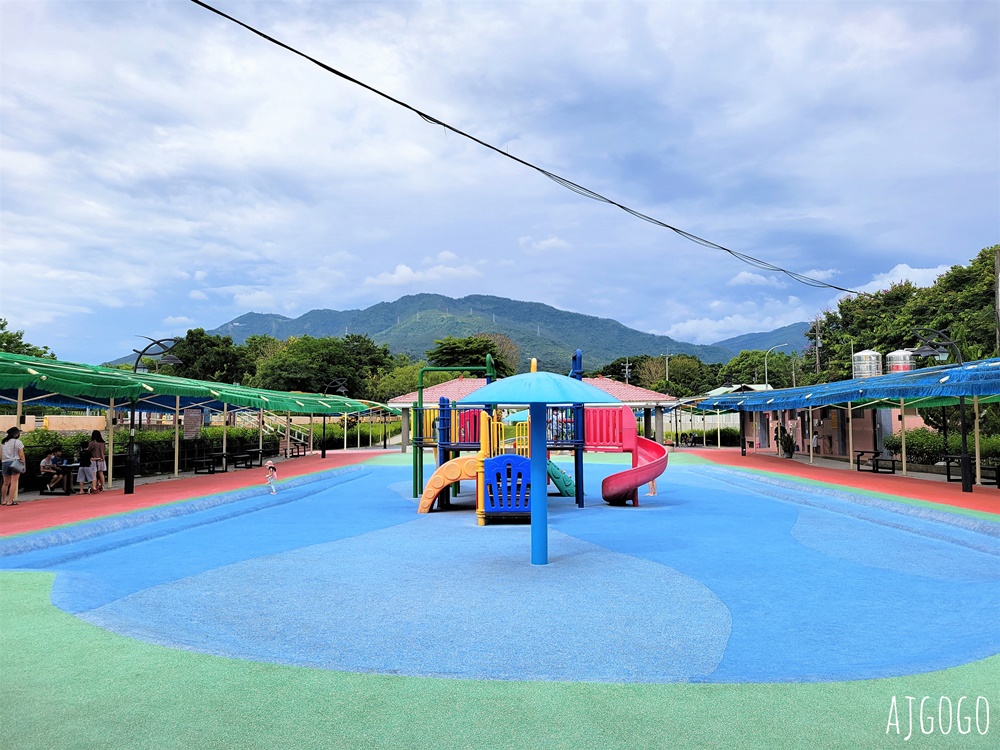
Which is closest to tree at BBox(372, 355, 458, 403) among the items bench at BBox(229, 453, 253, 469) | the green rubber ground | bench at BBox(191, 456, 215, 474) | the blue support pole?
bench at BBox(229, 453, 253, 469)

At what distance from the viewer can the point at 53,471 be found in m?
16.6

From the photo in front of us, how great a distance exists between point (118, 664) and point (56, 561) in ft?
16.9

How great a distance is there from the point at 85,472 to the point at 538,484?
1340 cm

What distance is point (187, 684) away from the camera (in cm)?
466

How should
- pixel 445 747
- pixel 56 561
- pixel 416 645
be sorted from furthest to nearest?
1. pixel 56 561
2. pixel 416 645
3. pixel 445 747

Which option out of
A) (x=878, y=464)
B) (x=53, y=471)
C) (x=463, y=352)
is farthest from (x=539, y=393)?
(x=463, y=352)

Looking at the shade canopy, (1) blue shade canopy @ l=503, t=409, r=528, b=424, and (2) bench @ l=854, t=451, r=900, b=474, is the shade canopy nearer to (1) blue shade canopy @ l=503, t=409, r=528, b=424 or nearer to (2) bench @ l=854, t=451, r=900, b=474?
(1) blue shade canopy @ l=503, t=409, r=528, b=424

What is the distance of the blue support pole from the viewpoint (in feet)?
27.7

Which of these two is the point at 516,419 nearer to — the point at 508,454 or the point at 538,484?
the point at 508,454

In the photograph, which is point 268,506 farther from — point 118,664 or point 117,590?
point 118,664

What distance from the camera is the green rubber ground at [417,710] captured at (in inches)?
150

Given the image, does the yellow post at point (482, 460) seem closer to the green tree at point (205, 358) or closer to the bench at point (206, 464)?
the bench at point (206, 464)

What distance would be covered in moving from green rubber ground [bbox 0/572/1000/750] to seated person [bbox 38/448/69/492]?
13.4 metres

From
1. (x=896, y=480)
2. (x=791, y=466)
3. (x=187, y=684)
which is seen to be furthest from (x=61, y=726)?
(x=791, y=466)
